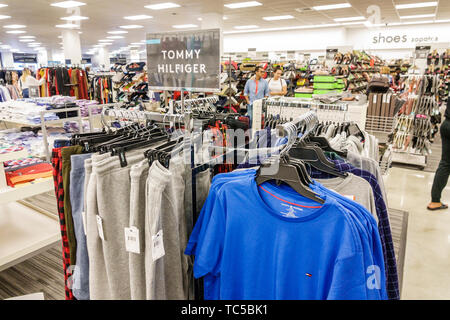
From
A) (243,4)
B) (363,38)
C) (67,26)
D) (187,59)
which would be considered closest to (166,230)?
(187,59)

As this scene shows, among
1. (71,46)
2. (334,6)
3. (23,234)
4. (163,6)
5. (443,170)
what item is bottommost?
(23,234)

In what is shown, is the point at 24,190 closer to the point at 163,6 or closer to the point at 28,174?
the point at 28,174

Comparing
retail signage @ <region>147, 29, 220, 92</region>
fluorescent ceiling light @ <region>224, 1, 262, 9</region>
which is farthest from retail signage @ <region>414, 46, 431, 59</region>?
retail signage @ <region>147, 29, 220, 92</region>

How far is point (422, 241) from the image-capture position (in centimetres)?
323

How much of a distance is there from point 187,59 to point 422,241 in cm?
299

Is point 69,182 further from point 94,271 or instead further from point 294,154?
point 294,154

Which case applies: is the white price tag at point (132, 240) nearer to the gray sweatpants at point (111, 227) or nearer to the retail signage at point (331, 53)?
the gray sweatpants at point (111, 227)

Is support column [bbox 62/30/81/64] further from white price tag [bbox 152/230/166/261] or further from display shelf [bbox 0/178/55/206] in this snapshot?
white price tag [bbox 152/230/166/261]

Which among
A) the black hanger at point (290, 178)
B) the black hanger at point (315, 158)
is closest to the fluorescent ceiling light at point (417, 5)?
the black hanger at point (315, 158)

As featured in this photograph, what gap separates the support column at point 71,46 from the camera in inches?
515

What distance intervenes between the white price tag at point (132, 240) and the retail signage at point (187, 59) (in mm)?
960

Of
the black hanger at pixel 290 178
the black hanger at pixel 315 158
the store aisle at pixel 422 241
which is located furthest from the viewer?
the store aisle at pixel 422 241
